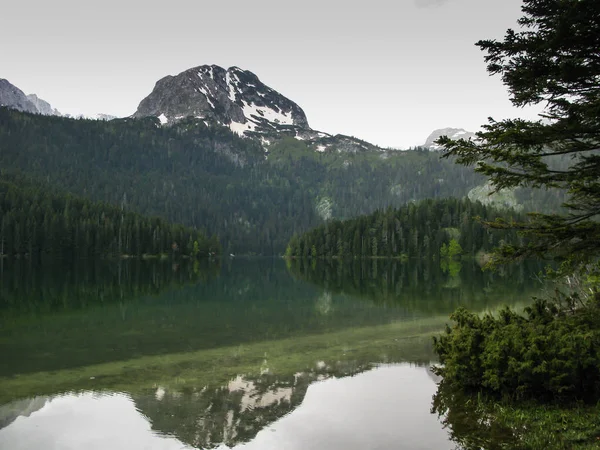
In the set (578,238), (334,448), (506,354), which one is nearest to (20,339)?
(334,448)

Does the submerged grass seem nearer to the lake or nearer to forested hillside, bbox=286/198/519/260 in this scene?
the lake

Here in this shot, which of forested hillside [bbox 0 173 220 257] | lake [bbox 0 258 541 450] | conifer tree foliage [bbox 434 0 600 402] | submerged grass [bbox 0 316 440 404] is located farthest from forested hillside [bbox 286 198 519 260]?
conifer tree foliage [bbox 434 0 600 402]

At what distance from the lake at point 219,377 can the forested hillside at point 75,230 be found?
14060 cm

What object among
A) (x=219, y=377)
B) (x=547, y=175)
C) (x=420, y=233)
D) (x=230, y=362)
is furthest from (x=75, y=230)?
(x=547, y=175)

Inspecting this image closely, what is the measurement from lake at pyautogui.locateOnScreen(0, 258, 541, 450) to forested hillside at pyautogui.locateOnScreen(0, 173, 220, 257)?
141 meters

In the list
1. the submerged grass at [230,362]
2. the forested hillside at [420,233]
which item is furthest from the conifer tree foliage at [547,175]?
the forested hillside at [420,233]

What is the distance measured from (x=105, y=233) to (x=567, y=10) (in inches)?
7101

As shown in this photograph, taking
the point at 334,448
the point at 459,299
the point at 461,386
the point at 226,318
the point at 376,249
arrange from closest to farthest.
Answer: the point at 334,448 < the point at 461,386 < the point at 226,318 < the point at 459,299 < the point at 376,249

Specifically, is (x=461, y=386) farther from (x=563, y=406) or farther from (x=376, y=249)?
(x=376, y=249)

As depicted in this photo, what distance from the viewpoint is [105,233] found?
17488 cm

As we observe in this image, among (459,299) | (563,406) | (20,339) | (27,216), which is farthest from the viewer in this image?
(27,216)

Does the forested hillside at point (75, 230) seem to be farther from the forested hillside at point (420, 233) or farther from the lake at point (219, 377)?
the lake at point (219, 377)

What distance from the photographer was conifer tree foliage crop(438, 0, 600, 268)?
12352 millimetres

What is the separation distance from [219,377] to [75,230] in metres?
170
